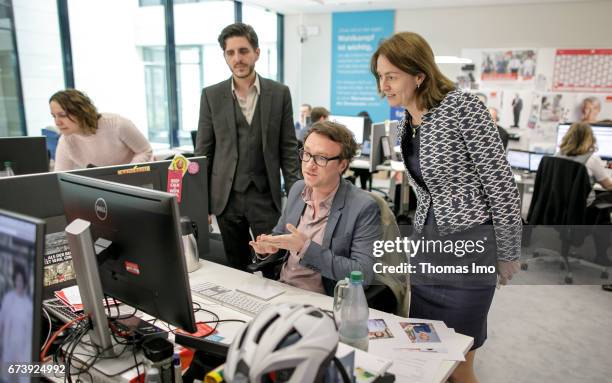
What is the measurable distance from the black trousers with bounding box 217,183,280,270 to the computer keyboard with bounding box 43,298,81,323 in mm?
959

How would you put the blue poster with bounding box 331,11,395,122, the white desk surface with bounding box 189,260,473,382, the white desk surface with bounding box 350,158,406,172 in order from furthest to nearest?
1. the blue poster with bounding box 331,11,395,122
2. the white desk surface with bounding box 350,158,406,172
3. the white desk surface with bounding box 189,260,473,382

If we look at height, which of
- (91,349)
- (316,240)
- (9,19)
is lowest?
(91,349)

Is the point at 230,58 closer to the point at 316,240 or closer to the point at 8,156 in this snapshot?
the point at 316,240

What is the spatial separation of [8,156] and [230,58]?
4.46 ft

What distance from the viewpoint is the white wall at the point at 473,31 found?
21.3ft

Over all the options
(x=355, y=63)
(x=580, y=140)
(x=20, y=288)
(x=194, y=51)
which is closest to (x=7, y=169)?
(x=20, y=288)

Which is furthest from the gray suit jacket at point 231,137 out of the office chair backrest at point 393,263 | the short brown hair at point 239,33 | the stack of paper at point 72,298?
the stack of paper at point 72,298

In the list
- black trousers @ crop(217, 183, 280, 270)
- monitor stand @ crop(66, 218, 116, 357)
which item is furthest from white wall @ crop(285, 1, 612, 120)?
monitor stand @ crop(66, 218, 116, 357)

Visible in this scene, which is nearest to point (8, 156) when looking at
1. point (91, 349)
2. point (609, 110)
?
point (91, 349)

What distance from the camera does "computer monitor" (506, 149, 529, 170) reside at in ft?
14.6

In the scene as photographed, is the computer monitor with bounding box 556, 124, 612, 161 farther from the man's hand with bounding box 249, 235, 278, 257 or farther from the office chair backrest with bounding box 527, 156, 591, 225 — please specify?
the man's hand with bounding box 249, 235, 278, 257

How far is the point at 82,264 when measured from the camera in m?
1.10

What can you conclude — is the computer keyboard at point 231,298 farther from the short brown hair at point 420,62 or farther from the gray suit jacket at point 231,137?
the short brown hair at point 420,62

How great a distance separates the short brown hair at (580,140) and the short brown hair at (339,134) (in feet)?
8.58
